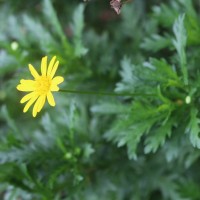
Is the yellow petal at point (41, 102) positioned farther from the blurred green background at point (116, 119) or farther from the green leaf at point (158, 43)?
the green leaf at point (158, 43)

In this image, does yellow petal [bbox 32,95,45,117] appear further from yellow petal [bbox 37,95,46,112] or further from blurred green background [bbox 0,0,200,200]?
blurred green background [bbox 0,0,200,200]

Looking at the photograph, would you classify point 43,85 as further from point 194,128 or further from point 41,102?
point 194,128

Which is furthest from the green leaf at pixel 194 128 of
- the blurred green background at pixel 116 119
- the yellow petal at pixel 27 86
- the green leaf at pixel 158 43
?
the yellow petal at pixel 27 86

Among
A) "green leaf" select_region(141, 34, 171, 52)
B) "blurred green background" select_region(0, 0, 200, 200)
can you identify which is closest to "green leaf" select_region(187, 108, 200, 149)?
"blurred green background" select_region(0, 0, 200, 200)

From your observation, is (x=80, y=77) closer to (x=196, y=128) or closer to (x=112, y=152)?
(x=112, y=152)

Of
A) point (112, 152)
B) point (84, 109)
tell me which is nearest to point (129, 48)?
point (84, 109)

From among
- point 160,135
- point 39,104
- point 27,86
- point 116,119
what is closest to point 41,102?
point 39,104
